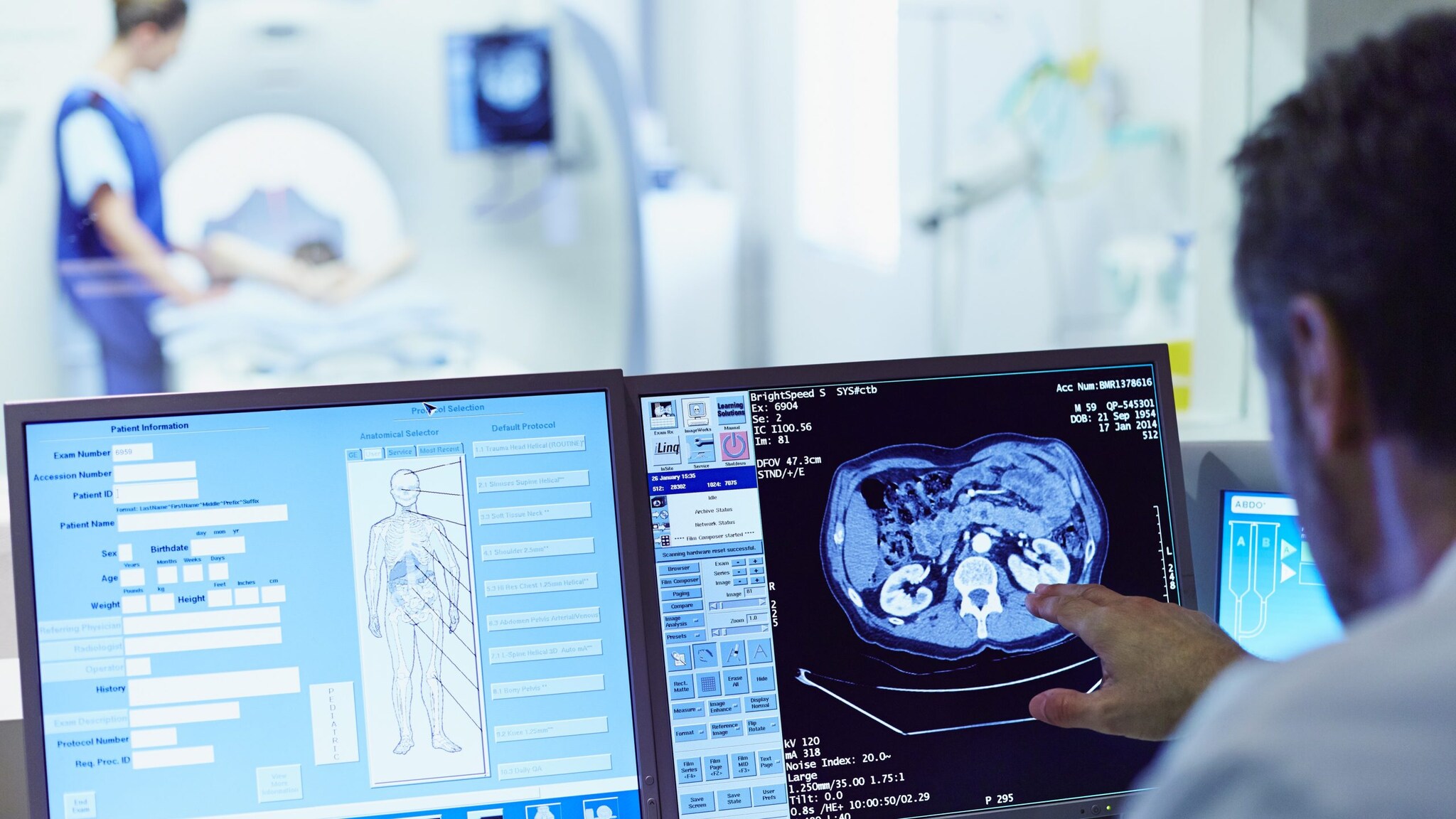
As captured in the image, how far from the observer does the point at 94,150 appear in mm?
2867

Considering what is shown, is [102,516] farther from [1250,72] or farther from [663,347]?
[663,347]

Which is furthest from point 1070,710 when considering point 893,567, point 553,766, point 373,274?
point 373,274

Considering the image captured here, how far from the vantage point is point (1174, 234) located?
255 centimetres

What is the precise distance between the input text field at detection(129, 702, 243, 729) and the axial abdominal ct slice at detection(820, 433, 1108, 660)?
17.8 inches

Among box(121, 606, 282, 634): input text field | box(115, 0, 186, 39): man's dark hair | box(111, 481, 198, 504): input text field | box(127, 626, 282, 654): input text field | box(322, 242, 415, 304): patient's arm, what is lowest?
box(127, 626, 282, 654): input text field

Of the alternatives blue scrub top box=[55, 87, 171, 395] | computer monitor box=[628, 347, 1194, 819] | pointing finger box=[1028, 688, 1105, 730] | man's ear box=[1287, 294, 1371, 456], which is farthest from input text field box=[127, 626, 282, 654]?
blue scrub top box=[55, 87, 171, 395]

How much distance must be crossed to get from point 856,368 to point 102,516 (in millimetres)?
570

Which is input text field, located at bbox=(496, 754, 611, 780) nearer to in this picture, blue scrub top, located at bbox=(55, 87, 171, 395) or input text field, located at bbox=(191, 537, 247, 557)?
input text field, located at bbox=(191, 537, 247, 557)

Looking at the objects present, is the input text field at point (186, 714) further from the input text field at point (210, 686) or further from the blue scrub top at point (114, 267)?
the blue scrub top at point (114, 267)

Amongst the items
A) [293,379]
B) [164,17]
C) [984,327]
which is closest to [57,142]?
[164,17]

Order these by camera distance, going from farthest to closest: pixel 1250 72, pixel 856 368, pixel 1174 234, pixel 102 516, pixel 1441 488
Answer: pixel 1174 234 → pixel 1250 72 → pixel 856 368 → pixel 102 516 → pixel 1441 488

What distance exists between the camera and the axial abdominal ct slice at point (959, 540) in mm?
942

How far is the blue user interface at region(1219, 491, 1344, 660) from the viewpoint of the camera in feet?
3.46

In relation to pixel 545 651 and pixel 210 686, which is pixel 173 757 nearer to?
pixel 210 686
